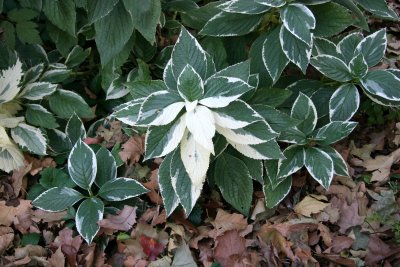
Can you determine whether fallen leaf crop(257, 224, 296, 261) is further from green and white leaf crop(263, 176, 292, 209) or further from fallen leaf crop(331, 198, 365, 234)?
fallen leaf crop(331, 198, 365, 234)

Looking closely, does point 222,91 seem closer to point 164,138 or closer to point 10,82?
point 164,138

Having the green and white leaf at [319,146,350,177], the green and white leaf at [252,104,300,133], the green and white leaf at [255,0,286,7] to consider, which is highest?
the green and white leaf at [255,0,286,7]

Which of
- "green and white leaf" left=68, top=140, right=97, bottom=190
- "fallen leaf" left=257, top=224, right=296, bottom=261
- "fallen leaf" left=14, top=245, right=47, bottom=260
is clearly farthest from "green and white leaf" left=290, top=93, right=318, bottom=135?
"fallen leaf" left=14, top=245, right=47, bottom=260

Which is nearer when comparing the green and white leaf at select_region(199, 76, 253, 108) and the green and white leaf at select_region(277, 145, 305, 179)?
the green and white leaf at select_region(199, 76, 253, 108)

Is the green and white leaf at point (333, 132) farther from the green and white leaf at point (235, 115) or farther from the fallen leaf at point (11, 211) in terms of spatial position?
the fallen leaf at point (11, 211)

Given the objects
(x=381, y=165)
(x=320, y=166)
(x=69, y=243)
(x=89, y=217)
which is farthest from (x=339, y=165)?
(x=69, y=243)

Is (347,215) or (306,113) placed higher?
(306,113)

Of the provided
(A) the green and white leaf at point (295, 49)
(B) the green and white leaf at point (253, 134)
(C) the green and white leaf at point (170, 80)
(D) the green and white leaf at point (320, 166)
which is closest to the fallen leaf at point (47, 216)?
(C) the green and white leaf at point (170, 80)

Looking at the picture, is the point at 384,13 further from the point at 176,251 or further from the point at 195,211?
the point at 176,251
